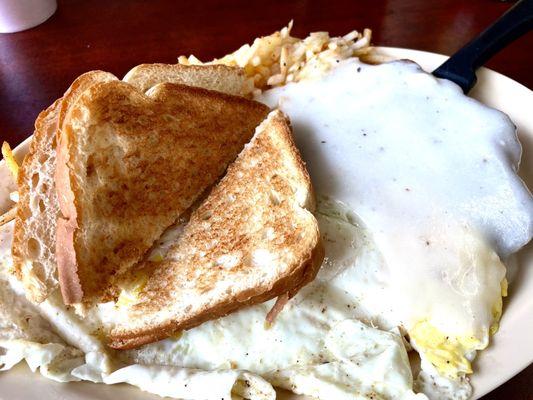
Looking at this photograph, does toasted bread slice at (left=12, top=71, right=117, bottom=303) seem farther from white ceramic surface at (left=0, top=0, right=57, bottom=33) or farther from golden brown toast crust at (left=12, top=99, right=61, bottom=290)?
white ceramic surface at (left=0, top=0, right=57, bottom=33)

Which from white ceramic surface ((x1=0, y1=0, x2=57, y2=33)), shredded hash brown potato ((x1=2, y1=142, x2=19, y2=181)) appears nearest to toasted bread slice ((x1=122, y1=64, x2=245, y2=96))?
shredded hash brown potato ((x1=2, y1=142, x2=19, y2=181))

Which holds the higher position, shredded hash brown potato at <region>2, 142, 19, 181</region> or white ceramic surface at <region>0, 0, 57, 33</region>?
white ceramic surface at <region>0, 0, 57, 33</region>

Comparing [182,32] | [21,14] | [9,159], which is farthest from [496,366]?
[21,14]

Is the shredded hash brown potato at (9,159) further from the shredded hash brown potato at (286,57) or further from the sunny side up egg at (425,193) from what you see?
the sunny side up egg at (425,193)

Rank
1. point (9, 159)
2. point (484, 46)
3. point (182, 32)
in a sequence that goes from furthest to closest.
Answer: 1. point (182, 32)
2. point (484, 46)
3. point (9, 159)

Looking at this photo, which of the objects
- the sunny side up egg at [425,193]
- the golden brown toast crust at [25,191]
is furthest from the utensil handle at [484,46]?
the golden brown toast crust at [25,191]

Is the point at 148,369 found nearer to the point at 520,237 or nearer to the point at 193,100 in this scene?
the point at 193,100

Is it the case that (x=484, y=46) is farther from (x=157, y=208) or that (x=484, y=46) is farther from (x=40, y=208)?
(x=40, y=208)
